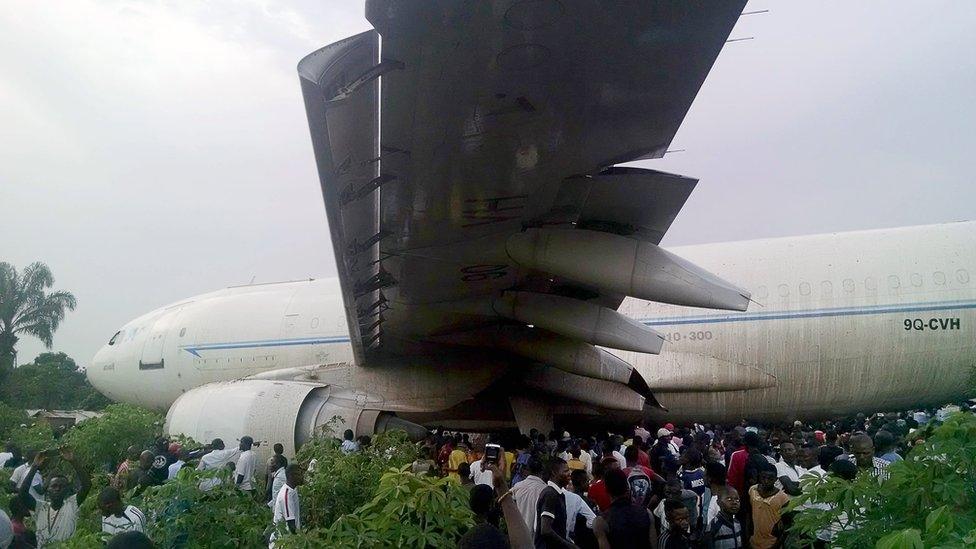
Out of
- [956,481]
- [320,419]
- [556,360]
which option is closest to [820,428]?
[556,360]

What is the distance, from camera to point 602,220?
770 cm

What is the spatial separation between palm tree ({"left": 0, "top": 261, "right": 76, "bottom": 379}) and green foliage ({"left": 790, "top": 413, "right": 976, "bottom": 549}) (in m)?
42.6

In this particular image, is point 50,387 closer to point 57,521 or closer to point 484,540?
point 57,521

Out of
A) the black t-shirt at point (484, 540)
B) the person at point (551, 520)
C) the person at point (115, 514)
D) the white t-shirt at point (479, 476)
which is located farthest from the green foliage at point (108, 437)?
the black t-shirt at point (484, 540)

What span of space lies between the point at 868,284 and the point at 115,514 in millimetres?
11892

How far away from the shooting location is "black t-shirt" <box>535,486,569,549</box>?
4.43 meters

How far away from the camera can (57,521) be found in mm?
5008

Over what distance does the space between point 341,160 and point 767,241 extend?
395 inches

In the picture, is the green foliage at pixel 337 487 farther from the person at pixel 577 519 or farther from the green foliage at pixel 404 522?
the green foliage at pixel 404 522

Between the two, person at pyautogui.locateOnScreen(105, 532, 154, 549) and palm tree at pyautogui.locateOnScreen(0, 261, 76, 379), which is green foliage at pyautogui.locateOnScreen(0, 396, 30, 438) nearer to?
person at pyautogui.locateOnScreen(105, 532, 154, 549)

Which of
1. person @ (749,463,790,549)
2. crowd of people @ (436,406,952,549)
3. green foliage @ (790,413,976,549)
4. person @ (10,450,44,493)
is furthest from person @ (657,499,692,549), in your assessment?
person @ (10,450,44,493)

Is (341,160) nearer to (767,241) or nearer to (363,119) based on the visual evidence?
(363,119)

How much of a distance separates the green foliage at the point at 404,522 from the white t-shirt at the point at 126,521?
1.34 m

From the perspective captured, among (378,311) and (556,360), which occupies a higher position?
(378,311)
